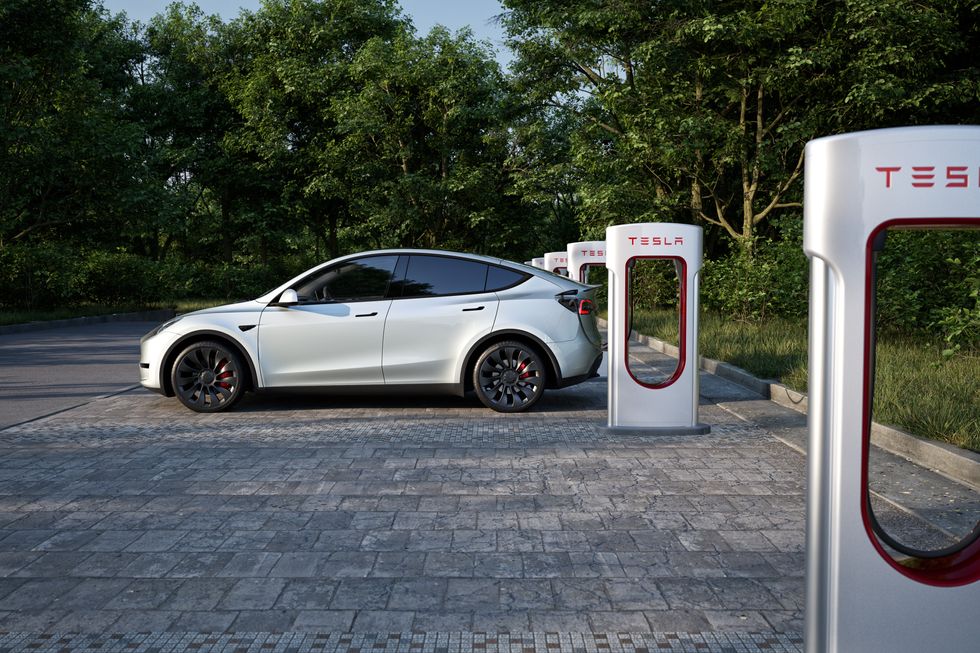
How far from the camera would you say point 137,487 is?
6289 millimetres

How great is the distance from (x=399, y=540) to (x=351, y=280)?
504 centimetres

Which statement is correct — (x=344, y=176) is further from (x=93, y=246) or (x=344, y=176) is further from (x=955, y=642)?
(x=955, y=642)

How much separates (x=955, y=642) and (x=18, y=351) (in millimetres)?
17328

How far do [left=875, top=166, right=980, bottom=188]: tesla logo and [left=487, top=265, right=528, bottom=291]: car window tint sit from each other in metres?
7.04

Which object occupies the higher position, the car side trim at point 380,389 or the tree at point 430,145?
the tree at point 430,145

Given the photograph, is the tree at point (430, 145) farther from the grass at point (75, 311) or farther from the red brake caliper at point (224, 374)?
the red brake caliper at point (224, 374)

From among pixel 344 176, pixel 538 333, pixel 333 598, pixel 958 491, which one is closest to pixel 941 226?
pixel 333 598

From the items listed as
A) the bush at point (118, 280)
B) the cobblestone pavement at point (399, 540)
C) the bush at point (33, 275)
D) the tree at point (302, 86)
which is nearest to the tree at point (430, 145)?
the tree at point (302, 86)

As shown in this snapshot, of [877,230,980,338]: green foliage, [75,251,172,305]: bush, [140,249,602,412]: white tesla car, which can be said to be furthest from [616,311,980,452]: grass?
[75,251,172,305]: bush

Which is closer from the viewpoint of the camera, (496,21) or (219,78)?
(496,21)

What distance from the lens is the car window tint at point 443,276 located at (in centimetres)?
964

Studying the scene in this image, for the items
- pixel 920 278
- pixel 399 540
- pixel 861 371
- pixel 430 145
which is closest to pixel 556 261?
pixel 920 278

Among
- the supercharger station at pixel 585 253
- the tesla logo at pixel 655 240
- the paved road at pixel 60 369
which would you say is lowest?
the paved road at pixel 60 369

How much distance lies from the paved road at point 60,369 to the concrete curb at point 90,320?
448mm
